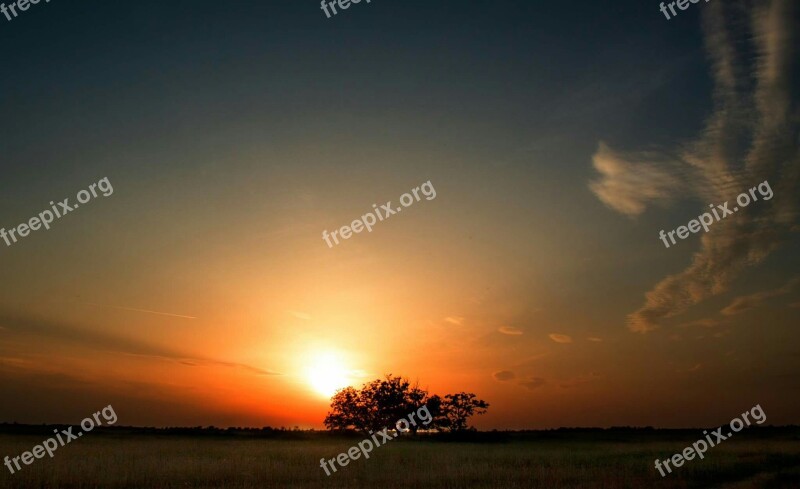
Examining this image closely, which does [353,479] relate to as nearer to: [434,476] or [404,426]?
[434,476]

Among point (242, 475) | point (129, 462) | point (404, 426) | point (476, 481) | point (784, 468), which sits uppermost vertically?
point (404, 426)

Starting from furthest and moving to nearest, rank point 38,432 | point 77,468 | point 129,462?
point 38,432 < point 129,462 < point 77,468

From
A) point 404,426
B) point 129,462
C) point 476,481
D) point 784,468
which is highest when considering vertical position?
point 404,426

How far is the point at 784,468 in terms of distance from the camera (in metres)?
34.6

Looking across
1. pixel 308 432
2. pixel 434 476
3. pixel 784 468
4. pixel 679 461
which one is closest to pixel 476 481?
pixel 434 476

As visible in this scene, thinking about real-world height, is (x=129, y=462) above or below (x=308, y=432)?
below

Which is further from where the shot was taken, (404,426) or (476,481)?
(404,426)

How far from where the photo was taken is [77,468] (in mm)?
27625

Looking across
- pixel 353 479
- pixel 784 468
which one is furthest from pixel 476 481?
pixel 784 468

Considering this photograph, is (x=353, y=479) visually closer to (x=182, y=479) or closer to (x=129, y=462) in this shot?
(x=182, y=479)

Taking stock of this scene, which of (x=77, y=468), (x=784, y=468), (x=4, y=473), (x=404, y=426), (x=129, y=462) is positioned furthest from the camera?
(x=404, y=426)

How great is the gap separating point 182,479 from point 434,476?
1095 centimetres

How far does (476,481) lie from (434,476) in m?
2.16

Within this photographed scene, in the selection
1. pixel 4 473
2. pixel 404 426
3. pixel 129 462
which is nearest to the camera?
pixel 4 473
